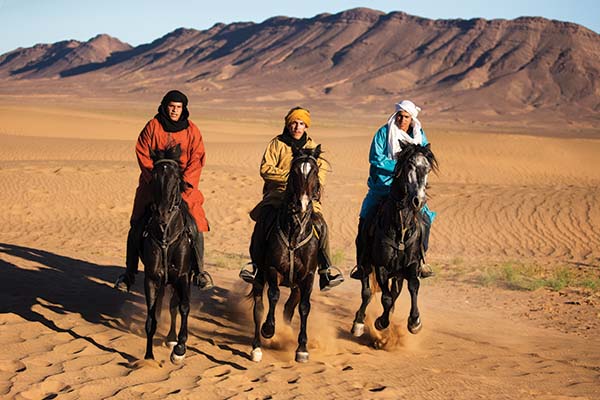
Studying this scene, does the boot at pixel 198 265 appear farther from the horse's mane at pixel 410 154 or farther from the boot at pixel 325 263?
the horse's mane at pixel 410 154

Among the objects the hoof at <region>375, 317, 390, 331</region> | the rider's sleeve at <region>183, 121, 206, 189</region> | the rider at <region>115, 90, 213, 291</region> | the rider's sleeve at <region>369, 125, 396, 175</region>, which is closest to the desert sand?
the hoof at <region>375, 317, 390, 331</region>

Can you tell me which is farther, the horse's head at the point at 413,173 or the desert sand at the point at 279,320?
the horse's head at the point at 413,173

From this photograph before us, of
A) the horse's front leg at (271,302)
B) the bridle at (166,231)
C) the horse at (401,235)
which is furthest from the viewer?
the horse at (401,235)

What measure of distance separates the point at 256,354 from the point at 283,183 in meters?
2.01

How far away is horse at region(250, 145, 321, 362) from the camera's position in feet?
24.4

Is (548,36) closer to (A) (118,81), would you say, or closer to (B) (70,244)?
(A) (118,81)

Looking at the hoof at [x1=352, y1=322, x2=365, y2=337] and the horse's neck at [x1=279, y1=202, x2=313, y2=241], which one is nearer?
the horse's neck at [x1=279, y1=202, x2=313, y2=241]

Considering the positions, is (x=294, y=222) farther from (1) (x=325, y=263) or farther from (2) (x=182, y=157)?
(2) (x=182, y=157)

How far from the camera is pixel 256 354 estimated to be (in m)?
7.72

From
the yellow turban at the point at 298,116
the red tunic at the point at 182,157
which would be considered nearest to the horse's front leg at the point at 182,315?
the red tunic at the point at 182,157

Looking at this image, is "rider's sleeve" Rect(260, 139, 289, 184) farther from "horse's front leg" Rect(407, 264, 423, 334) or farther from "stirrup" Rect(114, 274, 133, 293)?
"stirrup" Rect(114, 274, 133, 293)

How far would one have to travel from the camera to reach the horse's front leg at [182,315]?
748cm

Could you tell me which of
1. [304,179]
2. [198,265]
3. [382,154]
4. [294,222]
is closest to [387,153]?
[382,154]

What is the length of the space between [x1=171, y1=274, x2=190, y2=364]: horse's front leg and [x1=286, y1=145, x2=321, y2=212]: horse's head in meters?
1.46
